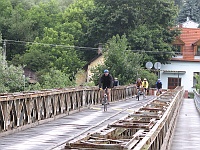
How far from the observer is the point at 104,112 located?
920 inches

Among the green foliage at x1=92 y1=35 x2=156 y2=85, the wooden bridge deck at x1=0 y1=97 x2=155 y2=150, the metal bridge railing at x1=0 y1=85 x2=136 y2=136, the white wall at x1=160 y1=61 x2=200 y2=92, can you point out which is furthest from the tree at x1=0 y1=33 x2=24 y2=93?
the white wall at x1=160 y1=61 x2=200 y2=92

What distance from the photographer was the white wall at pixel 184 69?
68625 millimetres

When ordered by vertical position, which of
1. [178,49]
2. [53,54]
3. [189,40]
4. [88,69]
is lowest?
[88,69]

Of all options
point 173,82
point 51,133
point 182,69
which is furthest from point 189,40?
point 51,133

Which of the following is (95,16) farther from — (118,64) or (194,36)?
(118,64)

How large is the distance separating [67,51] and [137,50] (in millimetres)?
10970

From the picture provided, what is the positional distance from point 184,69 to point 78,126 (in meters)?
53.2

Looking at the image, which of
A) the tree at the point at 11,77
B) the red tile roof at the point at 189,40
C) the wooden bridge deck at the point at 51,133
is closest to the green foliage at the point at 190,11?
the red tile roof at the point at 189,40

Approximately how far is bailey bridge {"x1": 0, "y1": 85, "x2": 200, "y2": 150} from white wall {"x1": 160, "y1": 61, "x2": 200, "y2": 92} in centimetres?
4385

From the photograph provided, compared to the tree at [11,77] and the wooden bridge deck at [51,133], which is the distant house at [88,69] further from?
the wooden bridge deck at [51,133]

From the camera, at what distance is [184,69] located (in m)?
69.0

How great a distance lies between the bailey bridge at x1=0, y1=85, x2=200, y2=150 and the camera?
28.8 feet

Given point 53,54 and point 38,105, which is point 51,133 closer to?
point 38,105

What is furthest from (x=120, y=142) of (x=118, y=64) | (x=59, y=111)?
(x=118, y=64)
